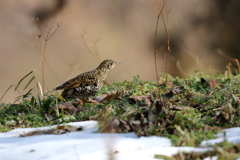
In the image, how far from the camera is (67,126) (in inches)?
141

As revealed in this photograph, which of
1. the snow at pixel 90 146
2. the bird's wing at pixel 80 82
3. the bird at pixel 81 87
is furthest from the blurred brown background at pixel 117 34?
the snow at pixel 90 146

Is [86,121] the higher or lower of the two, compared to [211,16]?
lower

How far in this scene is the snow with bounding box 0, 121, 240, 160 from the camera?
2.67 m

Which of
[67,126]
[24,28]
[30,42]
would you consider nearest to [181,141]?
[67,126]

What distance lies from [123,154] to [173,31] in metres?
9.07

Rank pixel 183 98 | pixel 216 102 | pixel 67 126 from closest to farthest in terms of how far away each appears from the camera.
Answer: pixel 67 126 < pixel 216 102 < pixel 183 98

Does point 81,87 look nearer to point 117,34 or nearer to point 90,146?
point 90,146

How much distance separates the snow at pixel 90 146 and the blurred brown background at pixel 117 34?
22.7 ft

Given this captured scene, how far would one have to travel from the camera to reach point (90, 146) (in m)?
2.89

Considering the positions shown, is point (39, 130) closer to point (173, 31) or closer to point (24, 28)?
point (24, 28)

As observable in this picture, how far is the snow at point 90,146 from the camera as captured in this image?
2666mm

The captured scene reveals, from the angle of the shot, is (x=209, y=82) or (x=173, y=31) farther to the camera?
(x=173, y=31)

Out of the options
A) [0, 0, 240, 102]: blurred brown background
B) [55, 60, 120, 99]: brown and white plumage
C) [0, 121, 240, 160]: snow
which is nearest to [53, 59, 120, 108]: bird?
[55, 60, 120, 99]: brown and white plumage

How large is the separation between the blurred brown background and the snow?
693 centimetres
